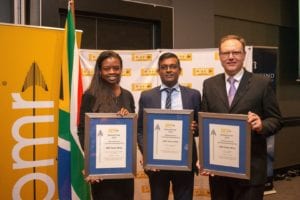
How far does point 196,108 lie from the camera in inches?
97.7

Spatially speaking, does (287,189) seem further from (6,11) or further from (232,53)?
(6,11)

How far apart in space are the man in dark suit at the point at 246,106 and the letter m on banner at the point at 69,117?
117cm

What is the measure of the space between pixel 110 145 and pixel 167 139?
0.36 metres

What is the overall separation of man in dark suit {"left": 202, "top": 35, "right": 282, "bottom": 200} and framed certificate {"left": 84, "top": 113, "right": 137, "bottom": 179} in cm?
54

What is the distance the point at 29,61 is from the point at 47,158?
772mm

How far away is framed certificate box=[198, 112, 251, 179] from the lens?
201 centimetres

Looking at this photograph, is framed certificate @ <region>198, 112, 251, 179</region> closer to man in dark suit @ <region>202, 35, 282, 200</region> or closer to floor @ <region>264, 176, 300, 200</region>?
man in dark suit @ <region>202, 35, 282, 200</region>

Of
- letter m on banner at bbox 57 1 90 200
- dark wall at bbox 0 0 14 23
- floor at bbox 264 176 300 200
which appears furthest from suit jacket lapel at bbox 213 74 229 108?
floor at bbox 264 176 300 200

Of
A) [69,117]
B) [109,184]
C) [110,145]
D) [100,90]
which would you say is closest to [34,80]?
[69,117]

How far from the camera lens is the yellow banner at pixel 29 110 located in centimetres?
283

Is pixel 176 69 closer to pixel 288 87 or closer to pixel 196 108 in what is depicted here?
pixel 196 108

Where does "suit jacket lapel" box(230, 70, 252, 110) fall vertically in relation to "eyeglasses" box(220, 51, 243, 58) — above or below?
below

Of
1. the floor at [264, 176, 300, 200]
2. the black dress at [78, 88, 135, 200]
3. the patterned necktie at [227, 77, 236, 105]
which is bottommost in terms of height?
the floor at [264, 176, 300, 200]

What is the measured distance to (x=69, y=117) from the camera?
2.90 metres
